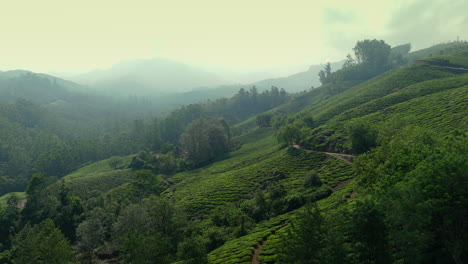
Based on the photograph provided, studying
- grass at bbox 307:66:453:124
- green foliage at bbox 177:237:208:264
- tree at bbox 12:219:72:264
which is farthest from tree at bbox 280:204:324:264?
grass at bbox 307:66:453:124

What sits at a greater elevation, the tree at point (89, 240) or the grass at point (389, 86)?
the grass at point (389, 86)

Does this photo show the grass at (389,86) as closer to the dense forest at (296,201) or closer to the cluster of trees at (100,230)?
the dense forest at (296,201)

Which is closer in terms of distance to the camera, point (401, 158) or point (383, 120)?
point (401, 158)

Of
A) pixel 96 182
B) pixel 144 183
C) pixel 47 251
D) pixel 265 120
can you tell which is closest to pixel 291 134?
pixel 144 183

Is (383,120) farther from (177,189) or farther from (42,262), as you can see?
(42,262)

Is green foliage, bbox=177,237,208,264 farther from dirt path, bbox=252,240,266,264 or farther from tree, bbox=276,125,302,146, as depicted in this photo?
tree, bbox=276,125,302,146

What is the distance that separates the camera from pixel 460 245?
989 inches

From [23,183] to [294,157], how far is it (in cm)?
16060

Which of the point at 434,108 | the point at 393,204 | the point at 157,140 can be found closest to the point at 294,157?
the point at 434,108

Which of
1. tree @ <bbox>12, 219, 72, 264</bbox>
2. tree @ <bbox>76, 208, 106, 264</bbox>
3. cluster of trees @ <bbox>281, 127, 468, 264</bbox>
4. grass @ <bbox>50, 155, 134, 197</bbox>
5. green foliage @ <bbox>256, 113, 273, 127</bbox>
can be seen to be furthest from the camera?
green foliage @ <bbox>256, 113, 273, 127</bbox>

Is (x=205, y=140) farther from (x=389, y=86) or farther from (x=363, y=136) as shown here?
(x=389, y=86)

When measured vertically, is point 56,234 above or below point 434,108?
below

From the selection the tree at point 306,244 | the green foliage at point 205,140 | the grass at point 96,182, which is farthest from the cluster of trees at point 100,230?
the green foliage at point 205,140

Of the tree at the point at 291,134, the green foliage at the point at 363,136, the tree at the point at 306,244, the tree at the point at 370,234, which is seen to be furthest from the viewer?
the tree at the point at 291,134
